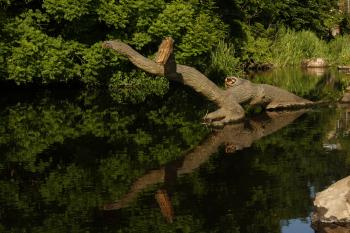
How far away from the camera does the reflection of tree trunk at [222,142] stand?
1121 centimetres

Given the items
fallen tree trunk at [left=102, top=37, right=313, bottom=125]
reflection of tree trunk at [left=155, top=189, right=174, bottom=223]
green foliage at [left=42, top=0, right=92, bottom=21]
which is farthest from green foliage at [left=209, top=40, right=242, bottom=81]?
reflection of tree trunk at [left=155, top=189, right=174, bottom=223]

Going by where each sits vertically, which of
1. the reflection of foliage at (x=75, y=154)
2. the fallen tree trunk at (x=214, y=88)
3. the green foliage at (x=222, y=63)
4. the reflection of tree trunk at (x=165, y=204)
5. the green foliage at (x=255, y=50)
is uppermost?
the green foliage at (x=255, y=50)

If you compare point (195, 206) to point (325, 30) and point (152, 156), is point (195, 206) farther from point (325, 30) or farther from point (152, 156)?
point (325, 30)

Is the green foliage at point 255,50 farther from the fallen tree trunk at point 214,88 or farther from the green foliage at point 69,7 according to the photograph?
the fallen tree trunk at point 214,88

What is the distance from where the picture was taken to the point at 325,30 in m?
46.0

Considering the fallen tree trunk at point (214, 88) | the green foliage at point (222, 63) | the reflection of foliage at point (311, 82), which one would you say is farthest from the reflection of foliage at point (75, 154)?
the green foliage at point (222, 63)

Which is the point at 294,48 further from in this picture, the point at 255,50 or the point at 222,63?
the point at 222,63

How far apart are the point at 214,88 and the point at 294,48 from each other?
22382 mm

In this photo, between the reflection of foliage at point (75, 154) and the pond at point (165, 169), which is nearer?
the pond at point (165, 169)

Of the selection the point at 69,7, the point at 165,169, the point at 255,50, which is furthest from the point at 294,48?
the point at 165,169

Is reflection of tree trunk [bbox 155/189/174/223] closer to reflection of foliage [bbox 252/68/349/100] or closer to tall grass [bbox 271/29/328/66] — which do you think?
reflection of foliage [bbox 252/68/349/100]

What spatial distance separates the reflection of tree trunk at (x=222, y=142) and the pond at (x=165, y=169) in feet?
0.09

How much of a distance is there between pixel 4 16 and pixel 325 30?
2784cm

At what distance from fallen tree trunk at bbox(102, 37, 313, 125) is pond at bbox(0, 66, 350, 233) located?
1.89 ft
